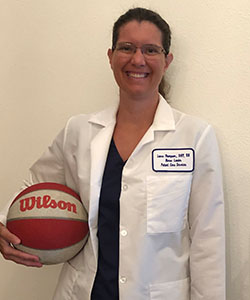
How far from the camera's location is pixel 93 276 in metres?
1.14

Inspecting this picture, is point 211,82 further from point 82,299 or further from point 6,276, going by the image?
point 6,276

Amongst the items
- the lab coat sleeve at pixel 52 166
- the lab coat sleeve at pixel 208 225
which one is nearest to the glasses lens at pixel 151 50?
the lab coat sleeve at pixel 208 225

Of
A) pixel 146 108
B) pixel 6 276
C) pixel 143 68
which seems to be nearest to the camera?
pixel 143 68

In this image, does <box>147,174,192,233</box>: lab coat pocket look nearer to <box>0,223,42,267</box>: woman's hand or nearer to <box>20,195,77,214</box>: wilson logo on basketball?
<box>20,195,77,214</box>: wilson logo on basketball

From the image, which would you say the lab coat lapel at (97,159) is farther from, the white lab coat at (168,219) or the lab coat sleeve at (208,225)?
the lab coat sleeve at (208,225)

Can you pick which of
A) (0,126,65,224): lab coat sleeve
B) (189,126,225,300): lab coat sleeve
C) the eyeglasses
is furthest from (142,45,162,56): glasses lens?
(0,126,65,224): lab coat sleeve

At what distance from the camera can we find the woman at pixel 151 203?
1.09m

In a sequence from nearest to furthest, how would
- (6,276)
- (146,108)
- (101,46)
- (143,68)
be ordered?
(143,68) < (146,108) < (101,46) < (6,276)

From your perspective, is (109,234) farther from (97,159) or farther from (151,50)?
(151,50)

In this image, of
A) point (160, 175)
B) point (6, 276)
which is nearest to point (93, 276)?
point (160, 175)

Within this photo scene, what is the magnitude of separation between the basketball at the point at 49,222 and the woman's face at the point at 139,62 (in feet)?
1.23

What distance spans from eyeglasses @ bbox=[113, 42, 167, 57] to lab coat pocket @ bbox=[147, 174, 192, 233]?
35 cm

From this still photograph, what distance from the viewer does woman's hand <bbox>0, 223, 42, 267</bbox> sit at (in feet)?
3.57

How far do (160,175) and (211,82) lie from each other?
1.14 ft
